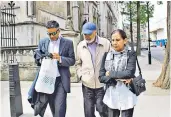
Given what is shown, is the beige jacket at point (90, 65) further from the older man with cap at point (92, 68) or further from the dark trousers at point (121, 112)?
the dark trousers at point (121, 112)

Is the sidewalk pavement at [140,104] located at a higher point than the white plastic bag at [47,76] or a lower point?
lower

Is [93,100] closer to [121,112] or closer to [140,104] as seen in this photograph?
[121,112]

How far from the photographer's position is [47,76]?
4.43 metres

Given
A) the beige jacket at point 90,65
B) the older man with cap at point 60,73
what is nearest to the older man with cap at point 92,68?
the beige jacket at point 90,65

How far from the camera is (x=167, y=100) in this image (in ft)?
25.9

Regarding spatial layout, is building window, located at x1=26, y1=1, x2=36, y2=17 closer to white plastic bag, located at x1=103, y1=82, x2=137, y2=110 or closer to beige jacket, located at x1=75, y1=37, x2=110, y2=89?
beige jacket, located at x1=75, y1=37, x2=110, y2=89

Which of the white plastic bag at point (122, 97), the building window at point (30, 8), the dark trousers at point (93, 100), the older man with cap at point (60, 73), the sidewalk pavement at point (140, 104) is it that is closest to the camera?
the white plastic bag at point (122, 97)

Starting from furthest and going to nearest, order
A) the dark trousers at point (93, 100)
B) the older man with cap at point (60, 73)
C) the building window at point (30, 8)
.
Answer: the building window at point (30, 8) → the older man with cap at point (60, 73) → the dark trousers at point (93, 100)

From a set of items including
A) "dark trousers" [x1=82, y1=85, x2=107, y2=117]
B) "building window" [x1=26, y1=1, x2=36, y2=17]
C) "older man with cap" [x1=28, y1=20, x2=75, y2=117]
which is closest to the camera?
"dark trousers" [x1=82, y1=85, x2=107, y2=117]

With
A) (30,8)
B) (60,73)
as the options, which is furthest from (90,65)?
(30,8)

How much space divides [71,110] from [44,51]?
2716mm

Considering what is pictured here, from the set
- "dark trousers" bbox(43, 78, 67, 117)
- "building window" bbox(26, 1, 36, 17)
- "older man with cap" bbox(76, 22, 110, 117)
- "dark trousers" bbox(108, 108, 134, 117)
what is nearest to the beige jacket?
"older man with cap" bbox(76, 22, 110, 117)

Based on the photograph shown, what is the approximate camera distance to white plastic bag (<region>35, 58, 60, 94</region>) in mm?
4434

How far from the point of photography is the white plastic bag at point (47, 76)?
175 inches
